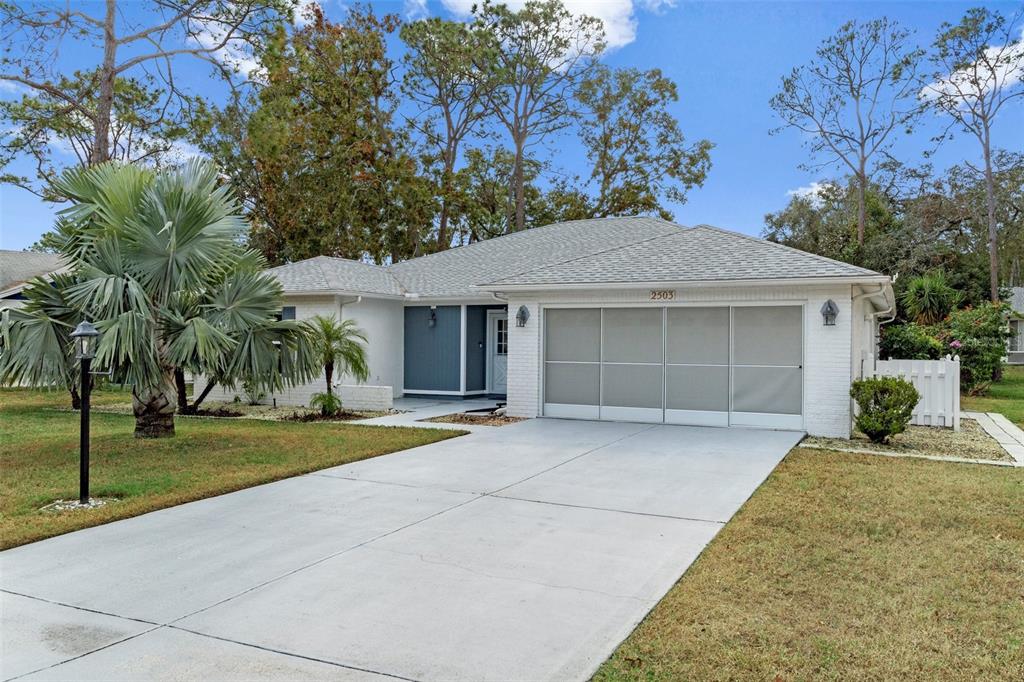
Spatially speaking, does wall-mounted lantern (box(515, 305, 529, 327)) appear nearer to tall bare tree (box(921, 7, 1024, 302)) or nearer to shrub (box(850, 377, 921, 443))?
shrub (box(850, 377, 921, 443))

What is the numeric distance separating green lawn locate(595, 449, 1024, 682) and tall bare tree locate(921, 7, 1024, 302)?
26.8m

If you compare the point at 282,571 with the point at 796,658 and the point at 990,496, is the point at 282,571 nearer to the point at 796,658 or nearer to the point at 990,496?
the point at 796,658

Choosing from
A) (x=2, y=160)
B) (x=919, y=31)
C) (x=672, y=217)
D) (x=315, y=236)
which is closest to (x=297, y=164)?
(x=315, y=236)

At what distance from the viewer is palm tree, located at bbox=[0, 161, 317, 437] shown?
9039 millimetres

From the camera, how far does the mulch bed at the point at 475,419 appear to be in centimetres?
1265

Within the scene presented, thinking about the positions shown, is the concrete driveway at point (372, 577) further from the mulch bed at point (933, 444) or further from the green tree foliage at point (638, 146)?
the green tree foliage at point (638, 146)

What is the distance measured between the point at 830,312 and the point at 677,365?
8.41ft

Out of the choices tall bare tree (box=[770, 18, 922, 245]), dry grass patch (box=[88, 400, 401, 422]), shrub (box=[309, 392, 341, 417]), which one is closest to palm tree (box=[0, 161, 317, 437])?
shrub (box=[309, 392, 341, 417])

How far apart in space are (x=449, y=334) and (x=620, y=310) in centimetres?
531

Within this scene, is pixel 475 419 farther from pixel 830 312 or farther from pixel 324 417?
pixel 830 312

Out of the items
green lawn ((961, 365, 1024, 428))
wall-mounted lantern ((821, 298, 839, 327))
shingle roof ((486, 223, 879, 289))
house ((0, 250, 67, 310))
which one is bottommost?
green lawn ((961, 365, 1024, 428))

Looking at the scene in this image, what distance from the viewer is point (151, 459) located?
9047 mm

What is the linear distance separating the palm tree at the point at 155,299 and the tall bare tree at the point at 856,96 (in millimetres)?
27698

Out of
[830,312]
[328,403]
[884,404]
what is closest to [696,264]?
[830,312]
